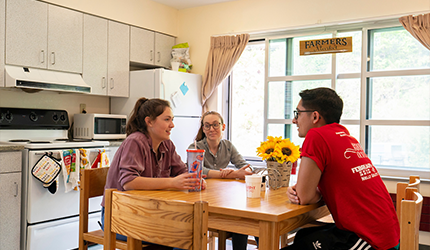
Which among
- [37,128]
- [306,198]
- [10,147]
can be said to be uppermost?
[37,128]

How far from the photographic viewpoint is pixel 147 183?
1.88 meters

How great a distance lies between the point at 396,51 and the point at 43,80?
10.8 ft

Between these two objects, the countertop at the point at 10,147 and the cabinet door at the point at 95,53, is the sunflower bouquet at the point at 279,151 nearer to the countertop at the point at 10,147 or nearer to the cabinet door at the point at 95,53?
the countertop at the point at 10,147

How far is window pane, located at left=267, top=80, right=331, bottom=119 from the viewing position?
420 cm

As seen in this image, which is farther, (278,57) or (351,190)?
(278,57)

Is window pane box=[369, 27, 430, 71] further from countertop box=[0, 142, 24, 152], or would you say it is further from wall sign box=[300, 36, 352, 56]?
countertop box=[0, 142, 24, 152]

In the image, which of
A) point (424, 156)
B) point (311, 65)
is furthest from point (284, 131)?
point (424, 156)

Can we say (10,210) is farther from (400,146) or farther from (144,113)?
(400,146)

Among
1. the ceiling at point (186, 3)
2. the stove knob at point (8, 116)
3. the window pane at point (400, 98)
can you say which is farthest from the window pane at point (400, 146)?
the stove knob at point (8, 116)

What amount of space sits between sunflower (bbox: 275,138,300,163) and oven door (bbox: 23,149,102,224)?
6.75 ft

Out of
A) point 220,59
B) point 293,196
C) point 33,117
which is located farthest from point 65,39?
point 293,196

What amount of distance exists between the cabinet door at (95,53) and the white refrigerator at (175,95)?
353mm

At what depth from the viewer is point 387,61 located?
3.75 metres

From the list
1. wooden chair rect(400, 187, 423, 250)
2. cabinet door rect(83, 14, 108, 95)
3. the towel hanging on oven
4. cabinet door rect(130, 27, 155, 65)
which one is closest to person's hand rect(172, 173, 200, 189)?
wooden chair rect(400, 187, 423, 250)
